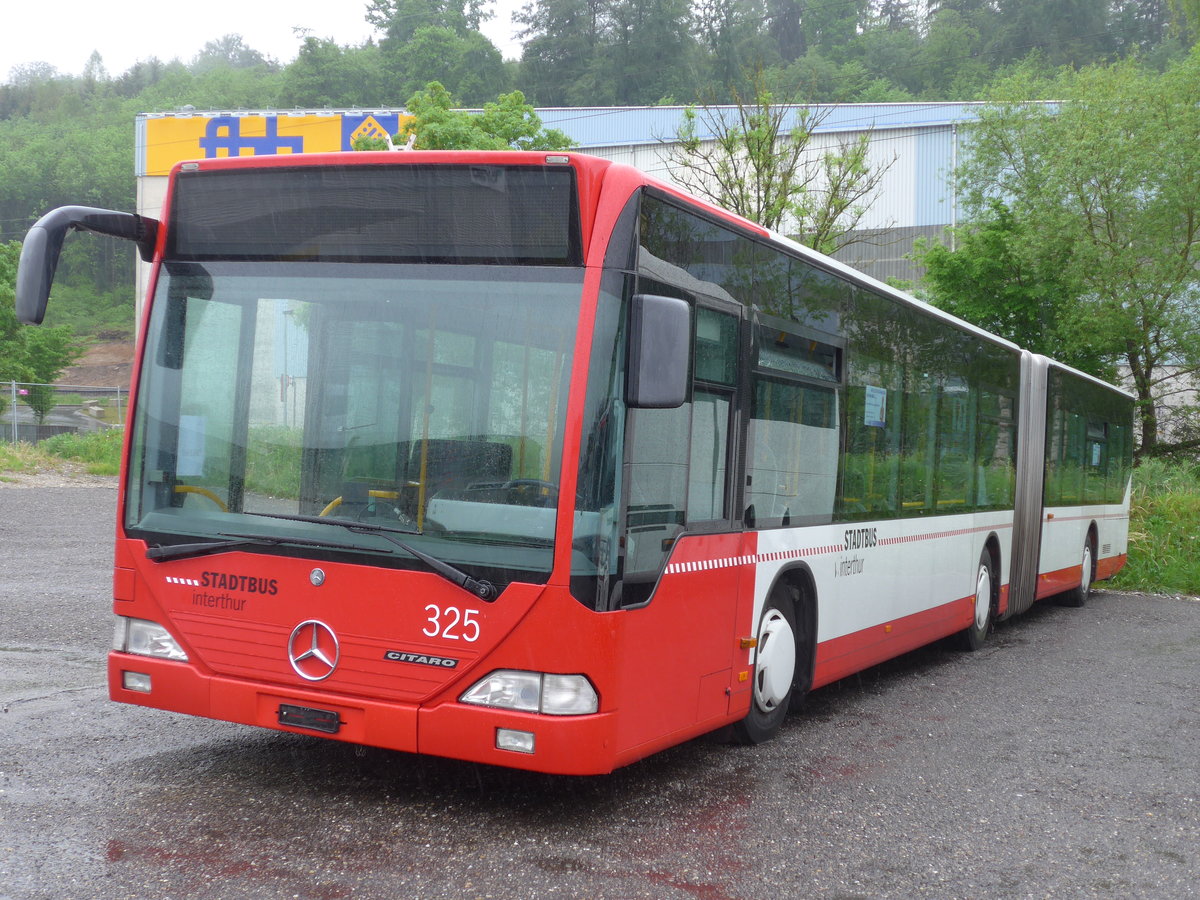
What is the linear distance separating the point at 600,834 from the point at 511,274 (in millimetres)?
2312

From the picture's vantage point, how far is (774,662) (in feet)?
22.6

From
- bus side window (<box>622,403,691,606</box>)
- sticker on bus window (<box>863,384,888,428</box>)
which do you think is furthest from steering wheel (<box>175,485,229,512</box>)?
sticker on bus window (<box>863,384,888,428</box>)

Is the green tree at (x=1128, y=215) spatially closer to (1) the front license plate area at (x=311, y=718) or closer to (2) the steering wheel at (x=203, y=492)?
(2) the steering wheel at (x=203, y=492)

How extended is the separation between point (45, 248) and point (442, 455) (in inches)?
71.6

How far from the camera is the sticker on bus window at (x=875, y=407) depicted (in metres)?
8.29

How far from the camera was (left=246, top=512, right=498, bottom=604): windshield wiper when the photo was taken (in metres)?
5.00

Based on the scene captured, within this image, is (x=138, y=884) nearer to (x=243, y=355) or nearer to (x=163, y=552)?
(x=163, y=552)

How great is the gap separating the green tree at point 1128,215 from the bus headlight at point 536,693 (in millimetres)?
22388

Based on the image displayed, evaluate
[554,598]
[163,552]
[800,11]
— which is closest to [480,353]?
[554,598]

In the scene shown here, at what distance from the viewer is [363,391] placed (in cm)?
534

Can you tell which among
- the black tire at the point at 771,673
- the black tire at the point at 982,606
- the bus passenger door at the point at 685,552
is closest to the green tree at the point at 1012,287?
the black tire at the point at 982,606

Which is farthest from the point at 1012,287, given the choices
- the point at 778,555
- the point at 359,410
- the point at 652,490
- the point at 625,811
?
the point at 359,410

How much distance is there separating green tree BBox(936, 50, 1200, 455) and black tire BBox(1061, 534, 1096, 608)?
9995 millimetres

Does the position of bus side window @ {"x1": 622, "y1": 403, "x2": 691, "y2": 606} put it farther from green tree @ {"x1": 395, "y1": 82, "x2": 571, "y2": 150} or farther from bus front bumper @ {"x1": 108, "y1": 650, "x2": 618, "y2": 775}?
green tree @ {"x1": 395, "y1": 82, "x2": 571, "y2": 150}
